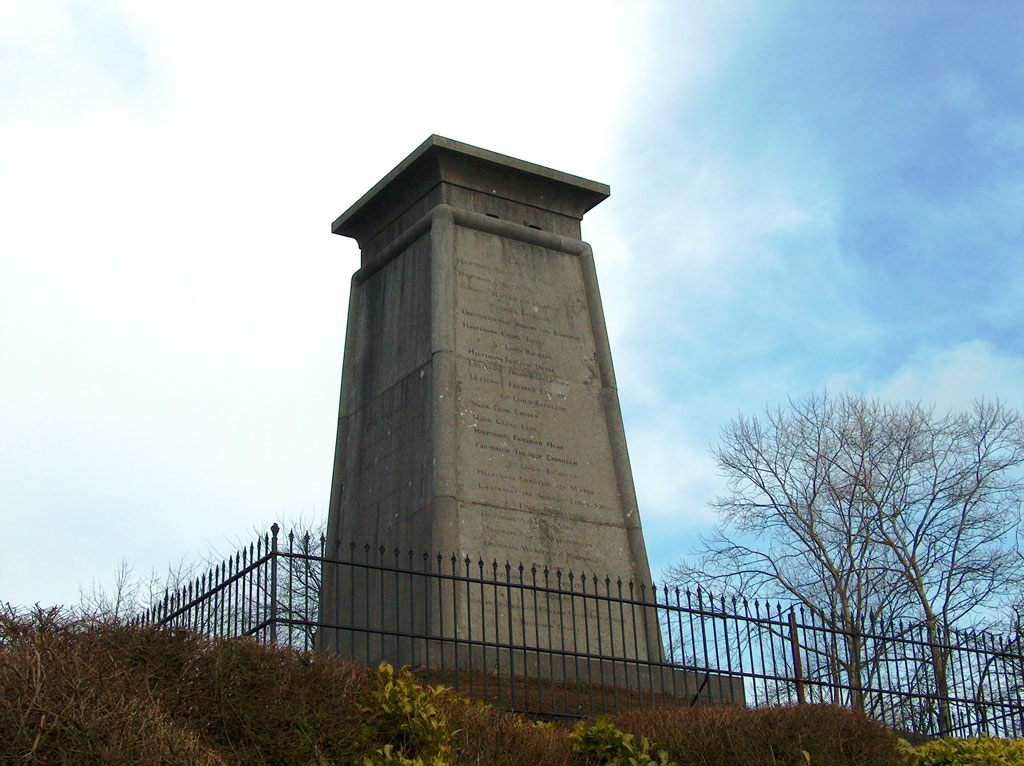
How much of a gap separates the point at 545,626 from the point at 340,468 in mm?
3297

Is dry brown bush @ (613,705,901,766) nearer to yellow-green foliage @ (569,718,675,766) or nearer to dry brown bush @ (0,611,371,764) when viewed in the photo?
yellow-green foliage @ (569,718,675,766)

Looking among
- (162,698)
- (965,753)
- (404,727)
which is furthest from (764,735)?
(162,698)

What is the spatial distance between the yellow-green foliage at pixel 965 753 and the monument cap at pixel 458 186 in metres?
7.16

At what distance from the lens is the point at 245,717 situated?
24.9 ft

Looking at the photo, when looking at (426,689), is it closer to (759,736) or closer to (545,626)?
(759,736)

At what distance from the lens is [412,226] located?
14.6 meters

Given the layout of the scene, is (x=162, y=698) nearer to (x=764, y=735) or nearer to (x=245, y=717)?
(x=245, y=717)

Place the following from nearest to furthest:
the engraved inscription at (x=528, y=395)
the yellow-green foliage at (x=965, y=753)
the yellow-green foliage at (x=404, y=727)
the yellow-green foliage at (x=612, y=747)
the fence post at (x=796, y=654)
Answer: the yellow-green foliage at (x=404, y=727), the yellow-green foliage at (x=612, y=747), the yellow-green foliage at (x=965, y=753), the fence post at (x=796, y=654), the engraved inscription at (x=528, y=395)

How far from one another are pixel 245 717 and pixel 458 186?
8.03 meters

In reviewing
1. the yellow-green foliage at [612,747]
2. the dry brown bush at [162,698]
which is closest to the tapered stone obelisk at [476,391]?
the yellow-green foliage at [612,747]

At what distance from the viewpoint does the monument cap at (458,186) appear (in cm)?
1442

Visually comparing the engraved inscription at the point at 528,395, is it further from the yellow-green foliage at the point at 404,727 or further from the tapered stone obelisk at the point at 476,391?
the yellow-green foliage at the point at 404,727

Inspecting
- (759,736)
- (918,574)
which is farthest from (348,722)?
(918,574)

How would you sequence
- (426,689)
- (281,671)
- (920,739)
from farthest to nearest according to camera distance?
(920,739), (426,689), (281,671)
